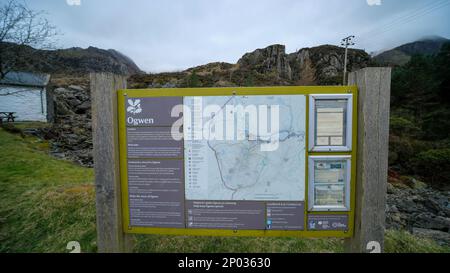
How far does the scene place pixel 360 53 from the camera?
68312 millimetres

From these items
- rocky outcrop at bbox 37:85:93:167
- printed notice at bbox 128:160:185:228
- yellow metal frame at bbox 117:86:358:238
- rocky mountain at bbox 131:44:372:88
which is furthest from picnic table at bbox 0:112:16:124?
rocky mountain at bbox 131:44:372:88

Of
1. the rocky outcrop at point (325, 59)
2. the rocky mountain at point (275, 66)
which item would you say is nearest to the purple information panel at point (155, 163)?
the rocky mountain at point (275, 66)

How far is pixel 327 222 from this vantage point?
2088mm

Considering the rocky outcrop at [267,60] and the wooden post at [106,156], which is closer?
the wooden post at [106,156]

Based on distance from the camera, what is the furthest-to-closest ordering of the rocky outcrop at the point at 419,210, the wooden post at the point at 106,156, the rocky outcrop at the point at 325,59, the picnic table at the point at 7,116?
the rocky outcrop at the point at 325,59
the picnic table at the point at 7,116
the rocky outcrop at the point at 419,210
the wooden post at the point at 106,156

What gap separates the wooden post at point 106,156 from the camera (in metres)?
2.07

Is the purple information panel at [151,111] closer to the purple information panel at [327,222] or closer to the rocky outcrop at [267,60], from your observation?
the purple information panel at [327,222]

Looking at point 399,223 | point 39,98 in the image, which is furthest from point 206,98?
point 39,98

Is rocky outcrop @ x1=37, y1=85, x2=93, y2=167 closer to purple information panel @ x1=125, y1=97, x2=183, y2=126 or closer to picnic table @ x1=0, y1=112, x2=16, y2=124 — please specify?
picnic table @ x1=0, y1=112, x2=16, y2=124

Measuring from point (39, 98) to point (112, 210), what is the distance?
2713 centimetres

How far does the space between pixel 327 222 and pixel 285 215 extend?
429 mm

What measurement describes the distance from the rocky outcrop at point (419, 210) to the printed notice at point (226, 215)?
686 cm

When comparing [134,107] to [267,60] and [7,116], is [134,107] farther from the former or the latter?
[267,60]
